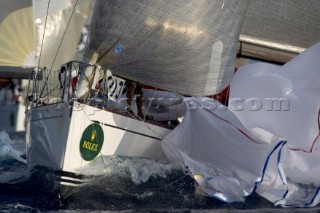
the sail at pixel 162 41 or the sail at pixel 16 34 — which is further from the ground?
the sail at pixel 162 41

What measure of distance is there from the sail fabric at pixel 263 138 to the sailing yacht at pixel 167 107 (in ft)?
0.04

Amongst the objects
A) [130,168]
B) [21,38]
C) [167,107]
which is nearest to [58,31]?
[21,38]

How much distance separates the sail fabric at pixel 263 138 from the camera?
286 inches

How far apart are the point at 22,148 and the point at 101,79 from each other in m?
7.22

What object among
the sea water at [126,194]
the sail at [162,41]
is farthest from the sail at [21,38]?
the sea water at [126,194]

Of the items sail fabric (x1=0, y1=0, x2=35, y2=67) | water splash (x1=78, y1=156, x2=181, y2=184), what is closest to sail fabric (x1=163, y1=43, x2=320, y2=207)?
water splash (x1=78, y1=156, x2=181, y2=184)

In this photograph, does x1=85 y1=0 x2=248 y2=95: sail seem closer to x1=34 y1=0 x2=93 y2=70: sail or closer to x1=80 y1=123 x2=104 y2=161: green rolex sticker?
x1=80 y1=123 x2=104 y2=161: green rolex sticker

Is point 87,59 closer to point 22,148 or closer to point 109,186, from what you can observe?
point 109,186

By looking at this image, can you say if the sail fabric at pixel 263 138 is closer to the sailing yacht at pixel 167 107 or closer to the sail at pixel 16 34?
the sailing yacht at pixel 167 107

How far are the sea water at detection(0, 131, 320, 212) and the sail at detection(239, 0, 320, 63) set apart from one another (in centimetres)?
259

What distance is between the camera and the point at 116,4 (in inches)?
267

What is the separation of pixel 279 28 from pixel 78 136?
392cm

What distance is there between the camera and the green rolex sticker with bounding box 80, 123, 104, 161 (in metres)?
6.64

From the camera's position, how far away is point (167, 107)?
8.09m
